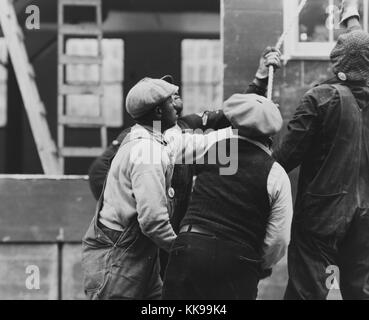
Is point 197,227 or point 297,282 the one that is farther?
point 297,282

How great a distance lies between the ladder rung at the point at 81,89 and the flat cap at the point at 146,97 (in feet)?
9.27

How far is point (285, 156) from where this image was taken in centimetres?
623

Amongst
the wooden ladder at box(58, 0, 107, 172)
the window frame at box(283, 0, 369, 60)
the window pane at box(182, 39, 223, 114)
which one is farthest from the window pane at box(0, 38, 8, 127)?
the window frame at box(283, 0, 369, 60)

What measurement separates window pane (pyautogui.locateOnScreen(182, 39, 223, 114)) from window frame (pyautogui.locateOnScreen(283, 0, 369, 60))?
6512 mm

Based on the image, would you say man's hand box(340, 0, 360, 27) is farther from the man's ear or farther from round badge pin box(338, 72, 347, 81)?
the man's ear

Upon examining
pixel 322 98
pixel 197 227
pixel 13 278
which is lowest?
pixel 13 278

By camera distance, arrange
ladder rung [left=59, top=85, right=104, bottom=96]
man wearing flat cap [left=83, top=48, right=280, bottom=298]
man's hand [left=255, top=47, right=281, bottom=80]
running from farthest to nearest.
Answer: ladder rung [left=59, top=85, right=104, bottom=96] → man's hand [left=255, top=47, right=281, bottom=80] → man wearing flat cap [left=83, top=48, right=280, bottom=298]

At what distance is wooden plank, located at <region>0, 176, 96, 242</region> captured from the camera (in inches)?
328

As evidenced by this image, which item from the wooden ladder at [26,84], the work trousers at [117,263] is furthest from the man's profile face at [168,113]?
the wooden ladder at [26,84]

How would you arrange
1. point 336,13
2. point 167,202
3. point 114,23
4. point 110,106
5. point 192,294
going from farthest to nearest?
point 110,106, point 114,23, point 336,13, point 167,202, point 192,294

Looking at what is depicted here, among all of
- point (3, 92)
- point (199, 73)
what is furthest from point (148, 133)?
point (199, 73)
